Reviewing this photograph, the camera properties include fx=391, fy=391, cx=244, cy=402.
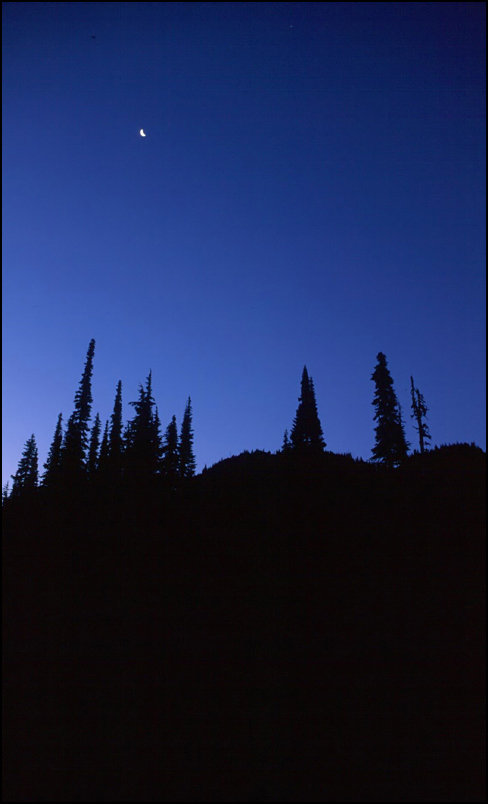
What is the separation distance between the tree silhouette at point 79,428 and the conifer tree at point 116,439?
10.1ft

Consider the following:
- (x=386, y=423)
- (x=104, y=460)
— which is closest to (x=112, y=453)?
(x=104, y=460)

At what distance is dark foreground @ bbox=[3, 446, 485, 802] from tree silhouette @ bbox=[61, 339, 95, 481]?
68.2 ft

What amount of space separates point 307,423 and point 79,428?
86.8 ft

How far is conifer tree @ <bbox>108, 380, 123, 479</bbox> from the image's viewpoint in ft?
131

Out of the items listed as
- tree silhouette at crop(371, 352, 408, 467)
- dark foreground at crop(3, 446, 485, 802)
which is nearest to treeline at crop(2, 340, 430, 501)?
tree silhouette at crop(371, 352, 408, 467)

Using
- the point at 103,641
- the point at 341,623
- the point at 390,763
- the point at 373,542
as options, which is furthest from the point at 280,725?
the point at 373,542

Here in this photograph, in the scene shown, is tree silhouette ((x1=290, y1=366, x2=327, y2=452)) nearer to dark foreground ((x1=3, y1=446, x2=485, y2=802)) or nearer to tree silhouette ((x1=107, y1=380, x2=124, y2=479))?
tree silhouette ((x1=107, y1=380, x2=124, y2=479))

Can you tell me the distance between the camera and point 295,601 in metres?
14.7

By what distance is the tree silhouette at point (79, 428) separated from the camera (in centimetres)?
4114

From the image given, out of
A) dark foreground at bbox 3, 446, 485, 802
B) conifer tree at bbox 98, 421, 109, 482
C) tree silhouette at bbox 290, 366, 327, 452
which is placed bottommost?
dark foreground at bbox 3, 446, 485, 802

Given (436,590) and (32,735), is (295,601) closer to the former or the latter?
(436,590)

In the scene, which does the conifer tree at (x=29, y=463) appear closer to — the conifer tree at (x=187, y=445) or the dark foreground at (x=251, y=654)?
the conifer tree at (x=187, y=445)

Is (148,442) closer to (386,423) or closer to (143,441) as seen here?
(143,441)

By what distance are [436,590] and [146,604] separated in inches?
417
